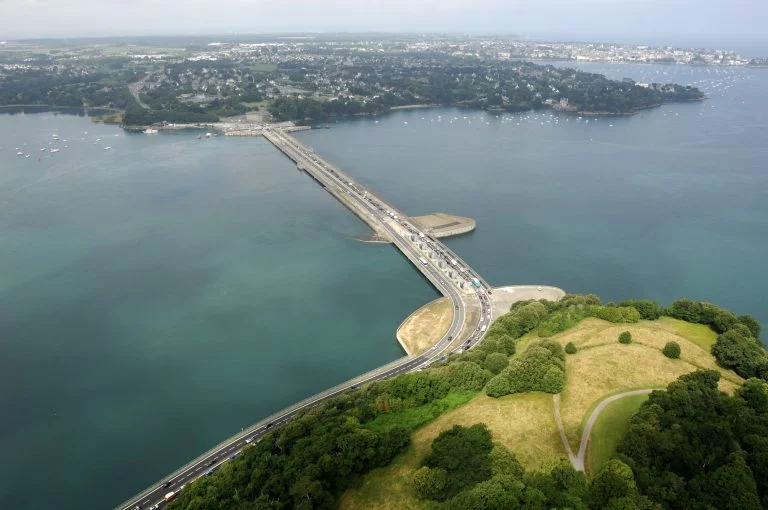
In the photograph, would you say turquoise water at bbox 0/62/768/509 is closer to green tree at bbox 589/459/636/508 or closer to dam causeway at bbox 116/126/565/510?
dam causeway at bbox 116/126/565/510

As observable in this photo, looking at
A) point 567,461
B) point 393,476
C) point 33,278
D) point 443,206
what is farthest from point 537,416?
point 33,278

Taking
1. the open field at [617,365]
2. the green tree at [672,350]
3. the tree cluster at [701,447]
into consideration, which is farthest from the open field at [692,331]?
the tree cluster at [701,447]

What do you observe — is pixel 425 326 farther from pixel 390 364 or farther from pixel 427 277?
pixel 427 277

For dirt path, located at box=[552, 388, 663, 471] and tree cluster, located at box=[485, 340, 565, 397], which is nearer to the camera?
dirt path, located at box=[552, 388, 663, 471]

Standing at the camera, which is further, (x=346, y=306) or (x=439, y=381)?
(x=346, y=306)

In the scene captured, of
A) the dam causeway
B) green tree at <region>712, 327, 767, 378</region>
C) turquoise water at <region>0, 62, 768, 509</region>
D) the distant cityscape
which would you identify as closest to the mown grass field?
green tree at <region>712, 327, 767, 378</region>

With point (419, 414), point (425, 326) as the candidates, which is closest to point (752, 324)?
point (425, 326)

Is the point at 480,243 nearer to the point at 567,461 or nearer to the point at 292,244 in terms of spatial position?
Answer: the point at 292,244
